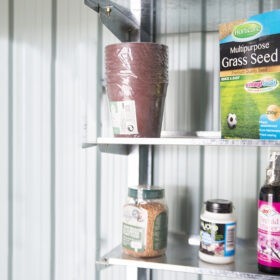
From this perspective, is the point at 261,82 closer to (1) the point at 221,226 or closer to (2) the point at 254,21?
(2) the point at 254,21

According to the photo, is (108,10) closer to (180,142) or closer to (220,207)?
(180,142)

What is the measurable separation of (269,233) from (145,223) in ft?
1.21

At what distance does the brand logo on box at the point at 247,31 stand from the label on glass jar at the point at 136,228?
1.96ft

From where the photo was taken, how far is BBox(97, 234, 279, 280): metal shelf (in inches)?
46.6

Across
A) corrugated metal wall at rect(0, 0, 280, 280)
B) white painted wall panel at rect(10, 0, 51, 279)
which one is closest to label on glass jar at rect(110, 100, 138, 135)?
corrugated metal wall at rect(0, 0, 280, 280)

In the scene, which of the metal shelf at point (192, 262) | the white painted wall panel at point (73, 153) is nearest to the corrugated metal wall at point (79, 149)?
the white painted wall panel at point (73, 153)

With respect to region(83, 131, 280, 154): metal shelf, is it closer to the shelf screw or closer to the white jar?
the white jar

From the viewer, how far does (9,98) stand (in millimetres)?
1916

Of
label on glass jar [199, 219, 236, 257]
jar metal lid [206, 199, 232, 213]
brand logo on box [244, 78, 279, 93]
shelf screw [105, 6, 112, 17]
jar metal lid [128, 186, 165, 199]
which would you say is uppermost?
shelf screw [105, 6, 112, 17]

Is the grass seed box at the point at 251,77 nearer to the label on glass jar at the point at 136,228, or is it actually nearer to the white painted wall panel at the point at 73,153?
the label on glass jar at the point at 136,228

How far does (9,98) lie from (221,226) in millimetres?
1181

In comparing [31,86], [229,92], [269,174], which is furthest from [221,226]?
[31,86]

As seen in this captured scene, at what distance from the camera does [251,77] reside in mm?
1171

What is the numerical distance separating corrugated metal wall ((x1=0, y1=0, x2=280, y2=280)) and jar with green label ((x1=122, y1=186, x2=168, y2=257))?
268 millimetres
